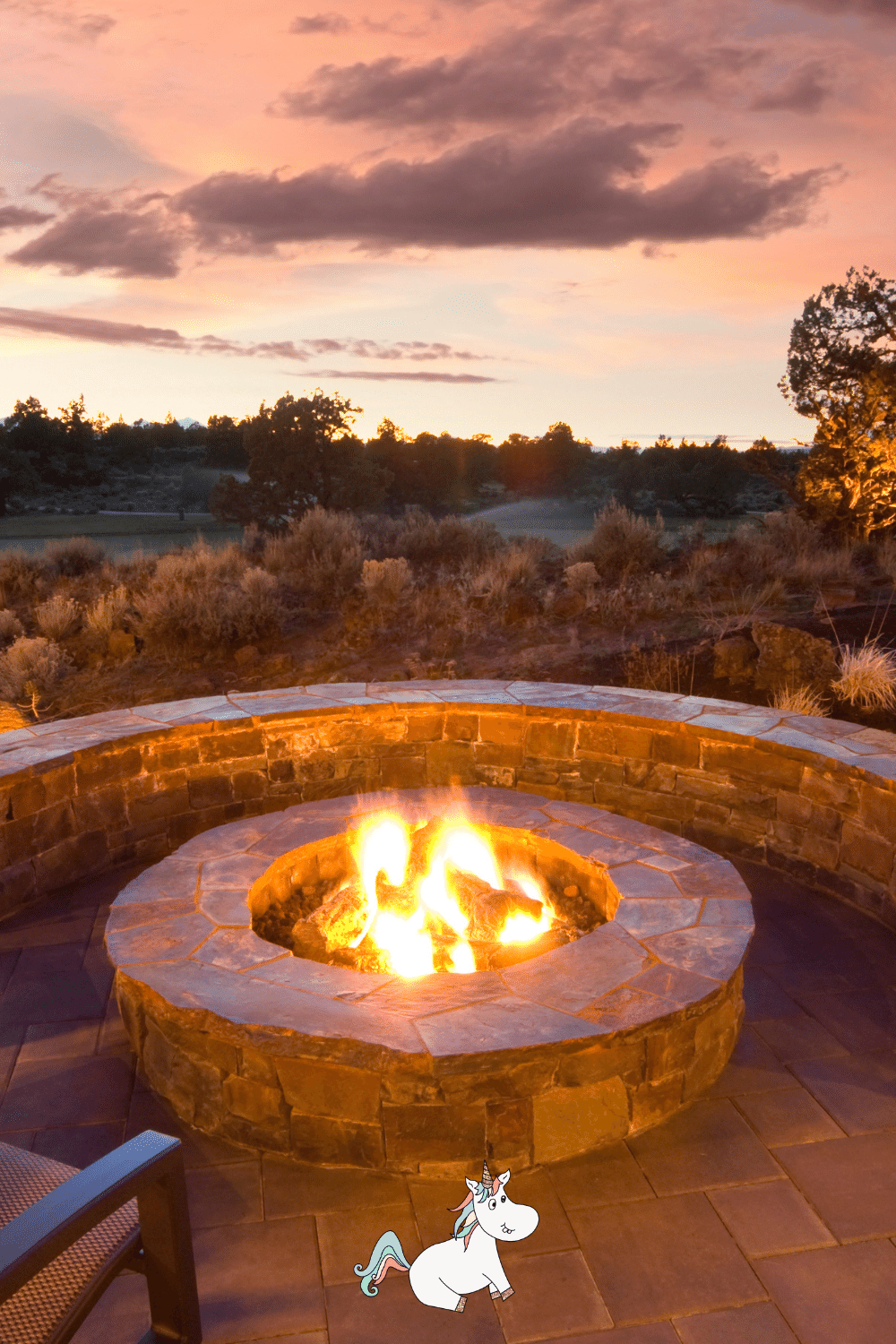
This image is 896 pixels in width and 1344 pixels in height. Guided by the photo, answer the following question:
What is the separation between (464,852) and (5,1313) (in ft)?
8.24

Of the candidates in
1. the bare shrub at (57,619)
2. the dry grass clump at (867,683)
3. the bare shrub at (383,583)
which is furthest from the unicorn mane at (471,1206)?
the bare shrub at (57,619)

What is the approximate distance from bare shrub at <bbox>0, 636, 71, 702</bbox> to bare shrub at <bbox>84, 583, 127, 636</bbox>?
0.91m

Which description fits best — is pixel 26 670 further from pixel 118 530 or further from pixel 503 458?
pixel 503 458

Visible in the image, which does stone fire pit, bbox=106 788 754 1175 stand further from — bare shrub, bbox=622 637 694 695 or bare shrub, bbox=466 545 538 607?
bare shrub, bbox=466 545 538 607

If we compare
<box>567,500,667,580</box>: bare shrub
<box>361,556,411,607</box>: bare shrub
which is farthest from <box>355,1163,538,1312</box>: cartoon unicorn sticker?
<box>567,500,667,580</box>: bare shrub

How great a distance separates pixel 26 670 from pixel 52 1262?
9.19m

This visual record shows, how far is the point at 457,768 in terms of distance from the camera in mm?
4910

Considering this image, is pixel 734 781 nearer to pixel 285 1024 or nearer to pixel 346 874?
pixel 346 874

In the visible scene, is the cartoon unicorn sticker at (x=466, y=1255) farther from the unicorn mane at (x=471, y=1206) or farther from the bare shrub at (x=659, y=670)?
the bare shrub at (x=659, y=670)

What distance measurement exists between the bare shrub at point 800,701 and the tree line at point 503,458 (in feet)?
19.9

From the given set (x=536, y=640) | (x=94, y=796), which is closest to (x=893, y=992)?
(x=94, y=796)

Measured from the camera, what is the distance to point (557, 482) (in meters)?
39.1

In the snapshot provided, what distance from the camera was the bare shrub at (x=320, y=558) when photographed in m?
12.5

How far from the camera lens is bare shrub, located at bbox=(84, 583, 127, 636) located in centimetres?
1093
